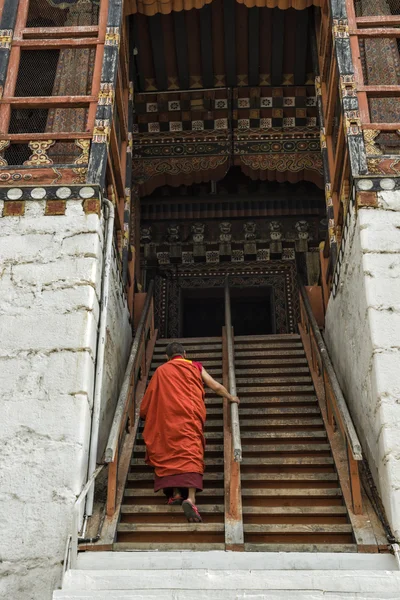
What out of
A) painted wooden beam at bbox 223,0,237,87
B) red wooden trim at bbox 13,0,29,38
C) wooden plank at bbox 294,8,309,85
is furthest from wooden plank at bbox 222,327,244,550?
wooden plank at bbox 294,8,309,85

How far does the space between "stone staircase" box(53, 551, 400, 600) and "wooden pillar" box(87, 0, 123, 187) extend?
287 cm

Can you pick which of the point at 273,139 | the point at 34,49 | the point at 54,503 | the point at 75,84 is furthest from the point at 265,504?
the point at 273,139

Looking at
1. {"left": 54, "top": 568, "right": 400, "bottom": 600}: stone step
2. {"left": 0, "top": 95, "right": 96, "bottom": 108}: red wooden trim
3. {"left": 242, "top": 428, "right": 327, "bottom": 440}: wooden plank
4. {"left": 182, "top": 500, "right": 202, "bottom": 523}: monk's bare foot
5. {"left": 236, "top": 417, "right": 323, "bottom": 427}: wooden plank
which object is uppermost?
{"left": 0, "top": 95, "right": 96, "bottom": 108}: red wooden trim

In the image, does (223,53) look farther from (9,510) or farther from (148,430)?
(9,510)

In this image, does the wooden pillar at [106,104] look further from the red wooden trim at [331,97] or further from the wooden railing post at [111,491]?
the wooden railing post at [111,491]

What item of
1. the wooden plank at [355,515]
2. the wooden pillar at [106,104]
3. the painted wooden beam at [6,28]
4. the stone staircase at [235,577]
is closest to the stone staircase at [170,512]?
the stone staircase at [235,577]

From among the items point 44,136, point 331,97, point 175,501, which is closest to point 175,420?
point 175,501

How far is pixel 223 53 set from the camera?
8.09 metres

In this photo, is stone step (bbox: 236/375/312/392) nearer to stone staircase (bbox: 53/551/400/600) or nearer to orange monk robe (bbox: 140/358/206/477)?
orange monk robe (bbox: 140/358/206/477)

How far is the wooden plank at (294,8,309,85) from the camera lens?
301 inches

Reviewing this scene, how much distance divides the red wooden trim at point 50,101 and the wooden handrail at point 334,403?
287cm

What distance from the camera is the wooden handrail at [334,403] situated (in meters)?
4.33

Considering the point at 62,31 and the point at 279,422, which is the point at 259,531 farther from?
the point at 62,31

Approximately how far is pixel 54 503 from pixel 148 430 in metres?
0.87
